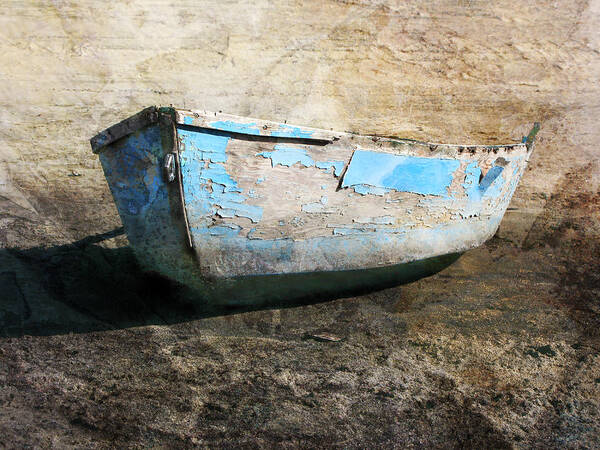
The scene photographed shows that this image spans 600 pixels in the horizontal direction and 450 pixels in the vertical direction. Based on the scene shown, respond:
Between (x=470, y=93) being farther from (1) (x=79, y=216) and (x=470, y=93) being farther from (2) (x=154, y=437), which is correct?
(2) (x=154, y=437)

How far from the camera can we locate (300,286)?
345cm

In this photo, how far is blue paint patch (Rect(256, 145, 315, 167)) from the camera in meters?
2.86

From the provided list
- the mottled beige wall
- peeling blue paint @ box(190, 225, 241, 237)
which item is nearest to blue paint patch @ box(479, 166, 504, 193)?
the mottled beige wall

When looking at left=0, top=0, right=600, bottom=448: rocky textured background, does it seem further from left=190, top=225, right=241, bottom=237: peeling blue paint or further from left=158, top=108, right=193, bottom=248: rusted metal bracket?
left=158, top=108, right=193, bottom=248: rusted metal bracket

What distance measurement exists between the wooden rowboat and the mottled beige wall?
5.92ft

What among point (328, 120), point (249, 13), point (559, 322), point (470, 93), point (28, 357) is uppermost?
point (249, 13)

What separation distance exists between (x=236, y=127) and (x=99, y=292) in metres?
1.64

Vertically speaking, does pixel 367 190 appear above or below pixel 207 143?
below

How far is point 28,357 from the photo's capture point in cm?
282

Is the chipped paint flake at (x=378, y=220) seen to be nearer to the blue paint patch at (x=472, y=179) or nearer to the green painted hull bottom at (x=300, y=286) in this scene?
the green painted hull bottom at (x=300, y=286)

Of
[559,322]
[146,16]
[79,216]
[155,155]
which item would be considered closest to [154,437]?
[155,155]

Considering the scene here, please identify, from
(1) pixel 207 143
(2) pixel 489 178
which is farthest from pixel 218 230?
(2) pixel 489 178

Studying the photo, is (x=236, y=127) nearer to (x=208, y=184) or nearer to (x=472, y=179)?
(x=208, y=184)

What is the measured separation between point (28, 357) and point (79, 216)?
1636mm
